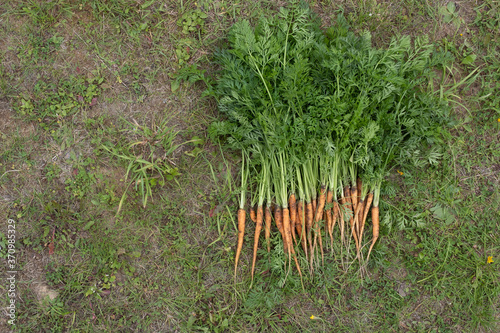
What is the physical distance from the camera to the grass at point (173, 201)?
2869 millimetres

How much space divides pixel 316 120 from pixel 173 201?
1.39m

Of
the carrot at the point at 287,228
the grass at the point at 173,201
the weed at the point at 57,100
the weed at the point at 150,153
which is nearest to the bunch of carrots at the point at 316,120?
the carrot at the point at 287,228

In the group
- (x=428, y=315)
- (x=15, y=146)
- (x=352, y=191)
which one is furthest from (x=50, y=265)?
(x=428, y=315)

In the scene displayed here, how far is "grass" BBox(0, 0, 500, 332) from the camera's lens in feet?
9.41

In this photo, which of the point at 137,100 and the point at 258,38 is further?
the point at 137,100

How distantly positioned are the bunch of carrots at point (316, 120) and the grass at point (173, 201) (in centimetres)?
22

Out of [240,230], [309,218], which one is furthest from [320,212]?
[240,230]

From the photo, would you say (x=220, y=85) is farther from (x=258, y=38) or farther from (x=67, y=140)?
(x=67, y=140)

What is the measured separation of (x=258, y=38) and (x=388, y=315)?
2.55 m

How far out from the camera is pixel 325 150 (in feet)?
8.63

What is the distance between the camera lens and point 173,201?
293 centimetres

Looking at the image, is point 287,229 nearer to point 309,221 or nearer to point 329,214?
point 309,221

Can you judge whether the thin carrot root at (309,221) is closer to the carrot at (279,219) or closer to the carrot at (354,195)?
the carrot at (279,219)

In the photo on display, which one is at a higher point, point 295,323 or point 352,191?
point 352,191
